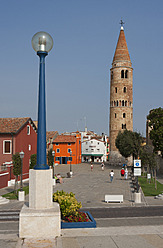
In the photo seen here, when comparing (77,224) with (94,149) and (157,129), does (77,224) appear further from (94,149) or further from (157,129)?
(94,149)

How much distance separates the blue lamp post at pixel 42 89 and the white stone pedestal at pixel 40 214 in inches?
27.8

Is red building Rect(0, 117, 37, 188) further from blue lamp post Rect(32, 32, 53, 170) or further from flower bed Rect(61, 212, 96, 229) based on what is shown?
blue lamp post Rect(32, 32, 53, 170)

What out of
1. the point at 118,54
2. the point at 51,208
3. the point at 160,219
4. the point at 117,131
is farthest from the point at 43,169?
the point at 118,54

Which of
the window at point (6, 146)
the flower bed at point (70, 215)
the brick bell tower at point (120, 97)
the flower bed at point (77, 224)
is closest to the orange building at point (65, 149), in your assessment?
the brick bell tower at point (120, 97)

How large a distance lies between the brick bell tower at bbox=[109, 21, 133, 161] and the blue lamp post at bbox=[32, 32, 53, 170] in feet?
214

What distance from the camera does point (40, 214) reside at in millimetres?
10688

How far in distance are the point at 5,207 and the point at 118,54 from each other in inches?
2536

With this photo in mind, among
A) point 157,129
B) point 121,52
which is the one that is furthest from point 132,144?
point 121,52

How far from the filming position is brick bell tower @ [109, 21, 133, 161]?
7638 cm

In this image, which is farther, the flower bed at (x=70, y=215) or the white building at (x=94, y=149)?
the white building at (x=94, y=149)

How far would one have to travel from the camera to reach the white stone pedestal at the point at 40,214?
10648mm

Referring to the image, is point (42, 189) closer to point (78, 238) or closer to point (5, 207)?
point (78, 238)

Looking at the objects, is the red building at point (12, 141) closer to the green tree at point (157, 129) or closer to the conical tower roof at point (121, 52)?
the green tree at point (157, 129)

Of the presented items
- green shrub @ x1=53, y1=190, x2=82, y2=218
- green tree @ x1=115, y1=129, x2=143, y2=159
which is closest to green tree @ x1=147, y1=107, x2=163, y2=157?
green tree @ x1=115, y1=129, x2=143, y2=159
